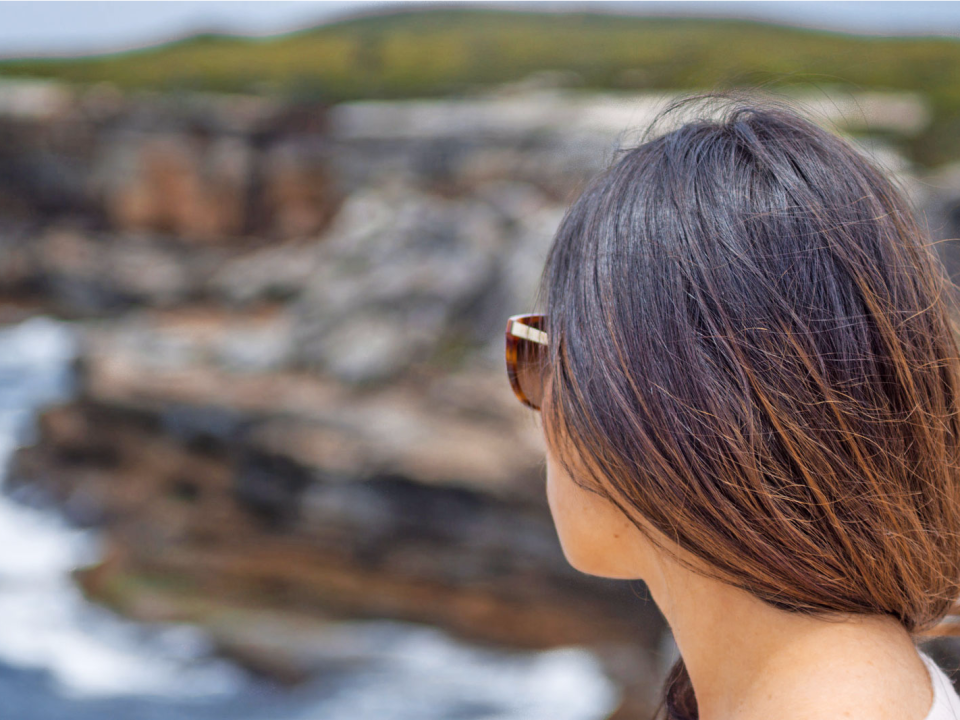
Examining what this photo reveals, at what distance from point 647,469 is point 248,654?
15.8 ft

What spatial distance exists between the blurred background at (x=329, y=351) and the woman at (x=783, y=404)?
0.99 feet

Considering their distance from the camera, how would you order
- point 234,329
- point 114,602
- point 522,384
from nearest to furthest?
point 522,384
point 114,602
point 234,329

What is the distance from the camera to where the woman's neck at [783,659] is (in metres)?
0.58

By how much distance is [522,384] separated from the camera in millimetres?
865

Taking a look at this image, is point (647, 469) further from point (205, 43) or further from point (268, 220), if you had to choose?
point (205, 43)

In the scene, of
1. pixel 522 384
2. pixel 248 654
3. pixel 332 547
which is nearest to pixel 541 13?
pixel 332 547

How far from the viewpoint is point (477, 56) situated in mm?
14125

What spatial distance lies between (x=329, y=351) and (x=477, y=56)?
29.1ft

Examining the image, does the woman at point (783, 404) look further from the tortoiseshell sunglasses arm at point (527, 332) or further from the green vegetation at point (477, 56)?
the green vegetation at point (477, 56)

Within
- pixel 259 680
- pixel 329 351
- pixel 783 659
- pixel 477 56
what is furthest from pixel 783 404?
pixel 477 56

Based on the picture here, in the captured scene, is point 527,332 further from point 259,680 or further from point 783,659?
point 259,680

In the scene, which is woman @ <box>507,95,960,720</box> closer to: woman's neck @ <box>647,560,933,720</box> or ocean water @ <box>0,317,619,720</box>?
woman's neck @ <box>647,560,933,720</box>

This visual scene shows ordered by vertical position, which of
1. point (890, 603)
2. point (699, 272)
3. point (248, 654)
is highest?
point (699, 272)

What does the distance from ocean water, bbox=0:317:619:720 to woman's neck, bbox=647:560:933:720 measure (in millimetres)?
3801
